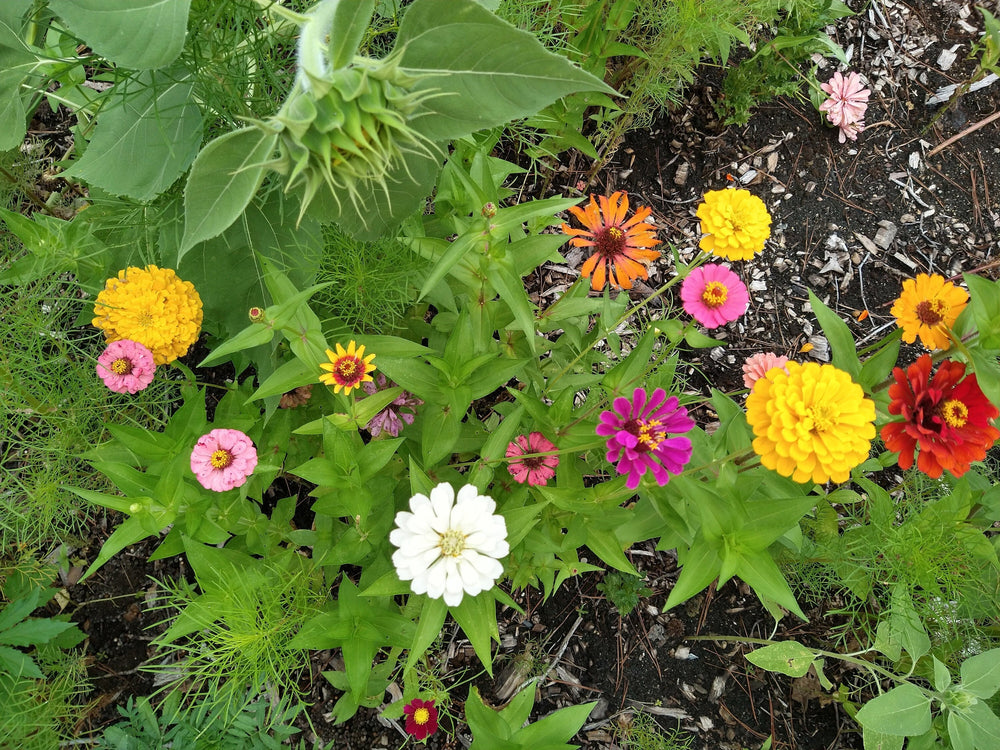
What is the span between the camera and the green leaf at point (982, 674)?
1.48 metres

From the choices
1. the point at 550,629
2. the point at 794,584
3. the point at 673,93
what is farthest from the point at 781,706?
the point at 673,93

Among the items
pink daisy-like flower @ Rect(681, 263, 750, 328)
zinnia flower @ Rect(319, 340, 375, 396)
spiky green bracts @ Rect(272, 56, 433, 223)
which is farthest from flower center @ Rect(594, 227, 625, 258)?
spiky green bracts @ Rect(272, 56, 433, 223)

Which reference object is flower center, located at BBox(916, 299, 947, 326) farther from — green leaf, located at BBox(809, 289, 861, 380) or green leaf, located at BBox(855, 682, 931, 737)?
green leaf, located at BBox(855, 682, 931, 737)

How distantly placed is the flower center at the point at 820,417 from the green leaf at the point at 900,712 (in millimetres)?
745

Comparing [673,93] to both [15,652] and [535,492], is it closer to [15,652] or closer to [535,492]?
[535,492]

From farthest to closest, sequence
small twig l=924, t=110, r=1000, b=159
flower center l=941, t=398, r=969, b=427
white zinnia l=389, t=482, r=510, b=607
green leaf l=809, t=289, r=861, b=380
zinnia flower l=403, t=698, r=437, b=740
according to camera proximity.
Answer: small twig l=924, t=110, r=1000, b=159 → zinnia flower l=403, t=698, r=437, b=740 → green leaf l=809, t=289, r=861, b=380 → flower center l=941, t=398, r=969, b=427 → white zinnia l=389, t=482, r=510, b=607

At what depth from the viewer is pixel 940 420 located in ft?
4.00

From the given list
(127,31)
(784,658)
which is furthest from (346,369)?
(784,658)

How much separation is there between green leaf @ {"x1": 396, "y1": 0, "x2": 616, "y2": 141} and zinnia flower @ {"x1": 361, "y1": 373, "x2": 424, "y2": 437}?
74cm

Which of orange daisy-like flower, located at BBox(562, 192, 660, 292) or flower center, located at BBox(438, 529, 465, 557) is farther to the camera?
orange daisy-like flower, located at BBox(562, 192, 660, 292)

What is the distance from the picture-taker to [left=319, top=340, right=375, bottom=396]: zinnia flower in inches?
49.4

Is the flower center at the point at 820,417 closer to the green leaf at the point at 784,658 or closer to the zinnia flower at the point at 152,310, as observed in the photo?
the green leaf at the point at 784,658

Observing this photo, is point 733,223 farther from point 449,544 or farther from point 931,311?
point 449,544

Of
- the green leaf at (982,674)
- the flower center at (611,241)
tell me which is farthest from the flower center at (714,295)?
the green leaf at (982,674)
